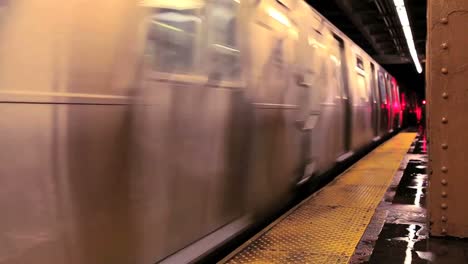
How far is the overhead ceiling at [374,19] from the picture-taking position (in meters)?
14.1

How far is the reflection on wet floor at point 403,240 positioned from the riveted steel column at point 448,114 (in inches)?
8.0

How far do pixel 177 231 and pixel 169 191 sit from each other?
259 millimetres

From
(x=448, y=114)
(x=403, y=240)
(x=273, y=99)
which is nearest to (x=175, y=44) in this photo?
(x=273, y=99)

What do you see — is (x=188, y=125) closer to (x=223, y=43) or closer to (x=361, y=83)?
(x=223, y=43)

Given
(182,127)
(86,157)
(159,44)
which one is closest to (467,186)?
(182,127)

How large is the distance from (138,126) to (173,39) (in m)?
0.61

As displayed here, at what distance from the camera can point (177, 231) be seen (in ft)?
10.0

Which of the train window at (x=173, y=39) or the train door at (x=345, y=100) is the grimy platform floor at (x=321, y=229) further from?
the train door at (x=345, y=100)

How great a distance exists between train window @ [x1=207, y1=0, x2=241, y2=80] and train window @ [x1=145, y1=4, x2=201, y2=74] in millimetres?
226

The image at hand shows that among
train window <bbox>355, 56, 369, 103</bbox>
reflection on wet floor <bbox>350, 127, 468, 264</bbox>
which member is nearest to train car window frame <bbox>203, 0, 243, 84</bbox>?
reflection on wet floor <bbox>350, 127, 468, 264</bbox>

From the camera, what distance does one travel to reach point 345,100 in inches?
334

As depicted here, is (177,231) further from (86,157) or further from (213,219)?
(86,157)

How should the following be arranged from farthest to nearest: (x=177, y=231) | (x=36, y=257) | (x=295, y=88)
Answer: (x=295, y=88) < (x=177, y=231) < (x=36, y=257)

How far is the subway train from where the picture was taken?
1939mm
